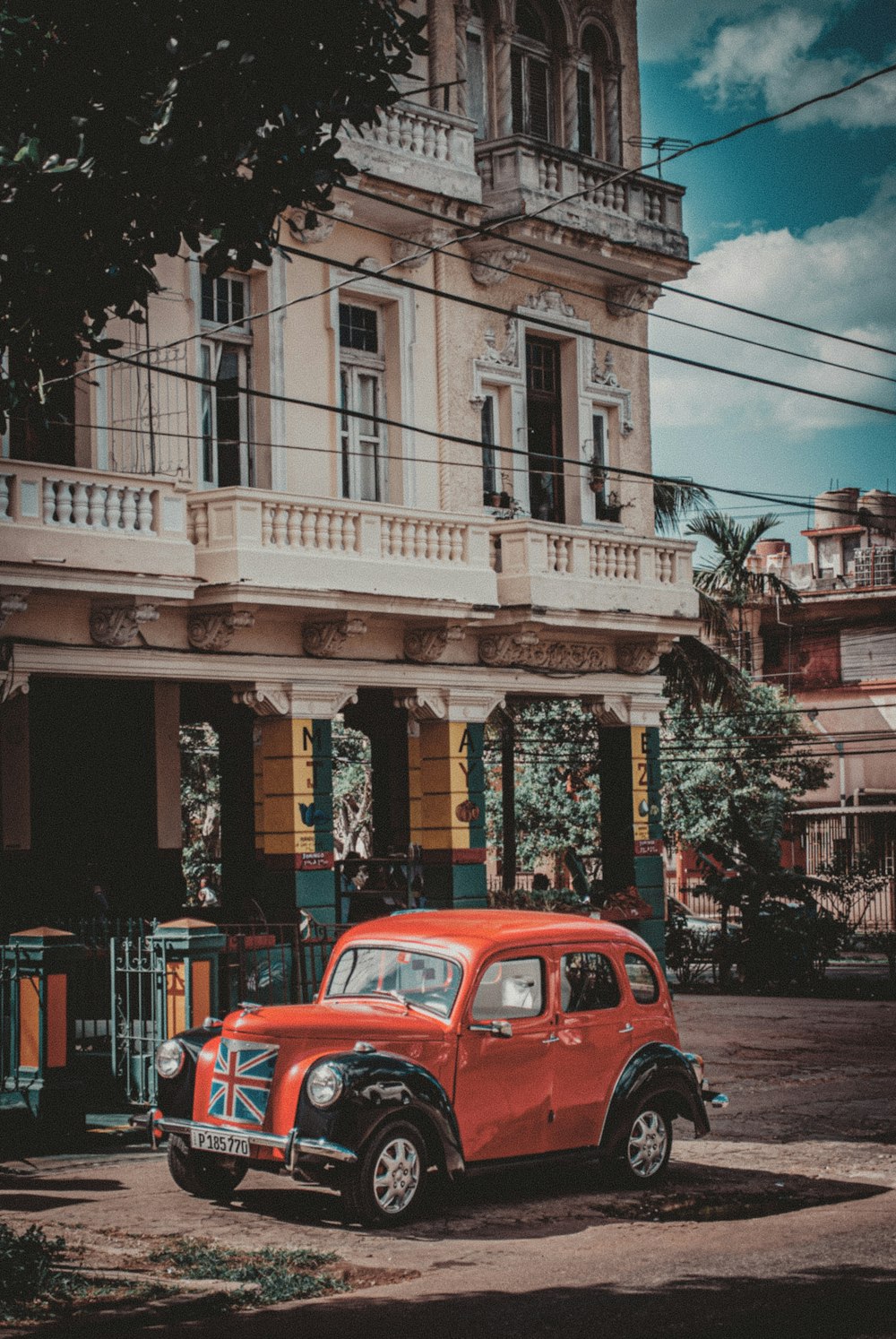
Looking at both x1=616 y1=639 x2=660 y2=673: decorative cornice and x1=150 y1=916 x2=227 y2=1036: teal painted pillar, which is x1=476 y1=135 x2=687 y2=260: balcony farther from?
x1=150 y1=916 x2=227 y2=1036: teal painted pillar

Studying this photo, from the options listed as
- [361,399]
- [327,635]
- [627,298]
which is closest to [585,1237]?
[327,635]

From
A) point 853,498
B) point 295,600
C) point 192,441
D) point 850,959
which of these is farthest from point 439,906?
point 853,498

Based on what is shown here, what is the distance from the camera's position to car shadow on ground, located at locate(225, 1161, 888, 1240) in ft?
35.0

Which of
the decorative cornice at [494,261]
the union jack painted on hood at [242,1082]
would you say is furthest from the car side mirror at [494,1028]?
the decorative cornice at [494,261]

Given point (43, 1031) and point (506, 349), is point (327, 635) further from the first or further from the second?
point (43, 1031)

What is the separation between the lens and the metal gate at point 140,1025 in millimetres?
14078

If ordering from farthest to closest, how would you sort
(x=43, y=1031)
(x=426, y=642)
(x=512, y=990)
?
(x=426, y=642) → (x=43, y=1031) → (x=512, y=990)

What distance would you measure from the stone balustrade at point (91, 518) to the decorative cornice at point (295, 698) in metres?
2.18

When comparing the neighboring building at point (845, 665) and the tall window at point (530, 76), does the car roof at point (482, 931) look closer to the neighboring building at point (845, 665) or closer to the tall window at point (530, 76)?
the tall window at point (530, 76)

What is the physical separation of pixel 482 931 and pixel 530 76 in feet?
50.9

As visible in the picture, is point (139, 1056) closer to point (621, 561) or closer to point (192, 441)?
point (192, 441)

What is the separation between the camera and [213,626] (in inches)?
751

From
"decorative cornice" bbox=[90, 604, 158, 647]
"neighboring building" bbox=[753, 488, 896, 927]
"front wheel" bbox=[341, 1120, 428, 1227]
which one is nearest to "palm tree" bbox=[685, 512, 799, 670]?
"neighboring building" bbox=[753, 488, 896, 927]

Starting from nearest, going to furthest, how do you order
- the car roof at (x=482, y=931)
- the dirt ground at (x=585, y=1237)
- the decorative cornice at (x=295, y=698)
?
the dirt ground at (x=585, y=1237)
the car roof at (x=482, y=931)
the decorative cornice at (x=295, y=698)
